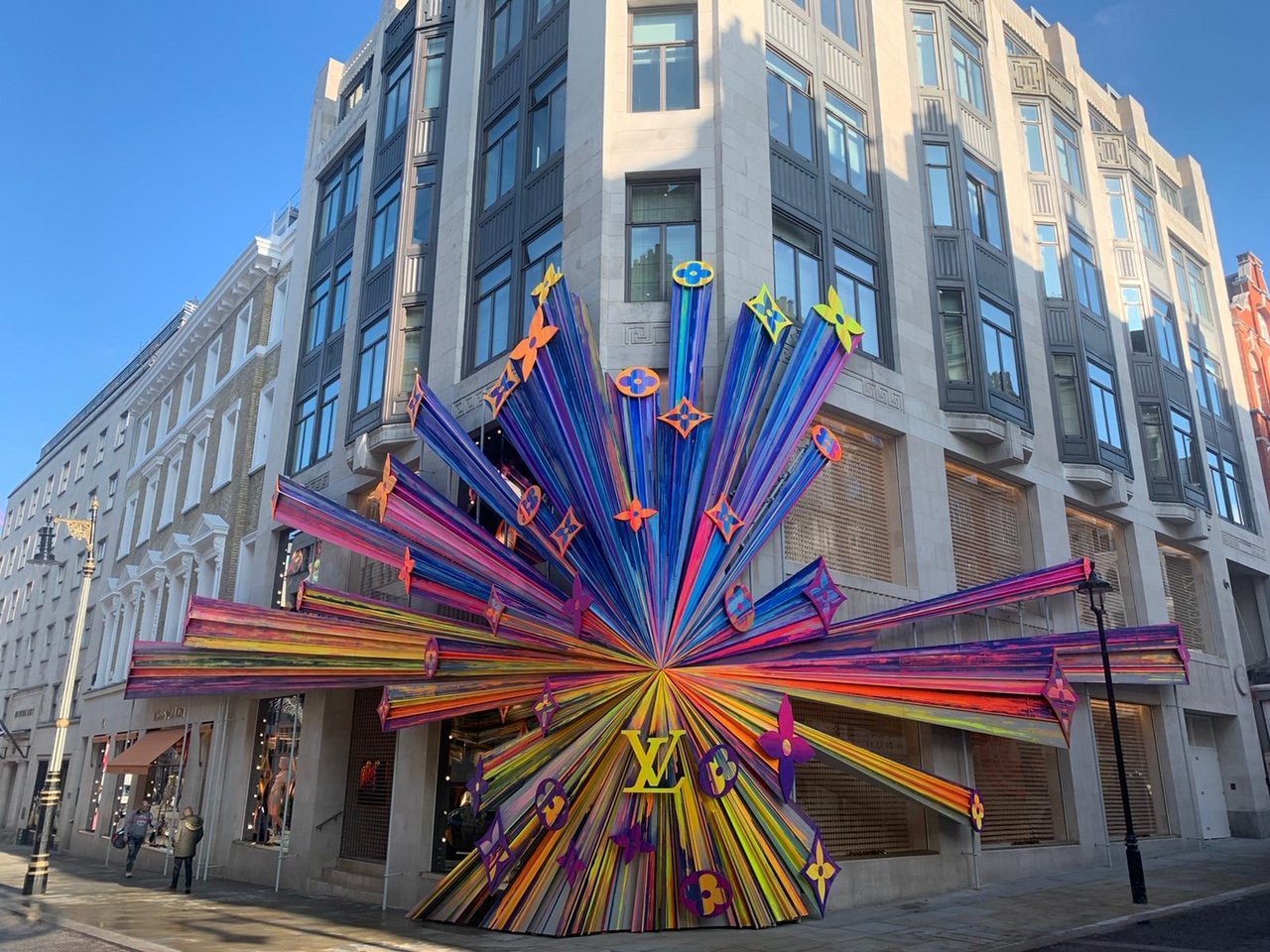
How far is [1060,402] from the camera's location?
25.0m

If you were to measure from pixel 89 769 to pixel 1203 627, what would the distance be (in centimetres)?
3765

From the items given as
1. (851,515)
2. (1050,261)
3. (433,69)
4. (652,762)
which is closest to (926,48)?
(1050,261)

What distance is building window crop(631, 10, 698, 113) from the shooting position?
60.1ft

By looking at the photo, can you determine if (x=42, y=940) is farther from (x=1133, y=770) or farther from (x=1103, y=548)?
(x=1103, y=548)

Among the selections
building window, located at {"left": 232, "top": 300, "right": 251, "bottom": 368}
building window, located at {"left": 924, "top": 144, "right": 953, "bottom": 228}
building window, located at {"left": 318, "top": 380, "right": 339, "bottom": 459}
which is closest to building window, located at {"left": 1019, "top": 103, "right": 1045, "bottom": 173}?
building window, located at {"left": 924, "top": 144, "right": 953, "bottom": 228}

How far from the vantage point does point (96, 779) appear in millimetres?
34781

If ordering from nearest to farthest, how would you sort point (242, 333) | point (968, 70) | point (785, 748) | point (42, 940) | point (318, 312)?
point (42, 940)
point (785, 748)
point (968, 70)
point (318, 312)
point (242, 333)

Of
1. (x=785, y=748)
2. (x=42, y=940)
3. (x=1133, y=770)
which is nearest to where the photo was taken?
(x=42, y=940)

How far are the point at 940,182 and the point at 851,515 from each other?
367 inches

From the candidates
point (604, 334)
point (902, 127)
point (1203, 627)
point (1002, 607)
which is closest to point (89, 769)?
point (604, 334)

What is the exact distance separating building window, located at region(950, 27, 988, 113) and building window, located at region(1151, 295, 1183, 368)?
932 cm

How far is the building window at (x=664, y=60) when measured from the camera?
18.3 meters

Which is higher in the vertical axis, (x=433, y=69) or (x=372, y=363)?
(x=433, y=69)

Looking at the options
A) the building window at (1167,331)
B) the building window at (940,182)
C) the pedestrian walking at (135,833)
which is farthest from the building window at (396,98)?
the building window at (1167,331)
